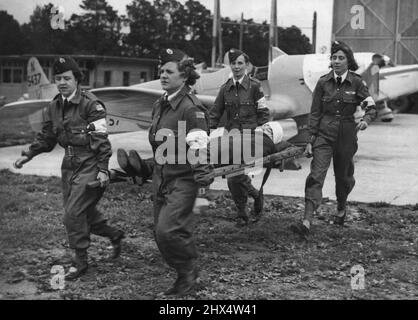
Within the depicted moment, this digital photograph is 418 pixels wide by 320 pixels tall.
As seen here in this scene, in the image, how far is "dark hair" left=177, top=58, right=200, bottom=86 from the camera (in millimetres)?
3734

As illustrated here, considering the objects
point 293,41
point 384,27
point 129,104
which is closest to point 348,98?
point 129,104

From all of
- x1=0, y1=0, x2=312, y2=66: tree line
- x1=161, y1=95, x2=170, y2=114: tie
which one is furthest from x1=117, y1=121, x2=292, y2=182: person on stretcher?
x1=0, y1=0, x2=312, y2=66: tree line

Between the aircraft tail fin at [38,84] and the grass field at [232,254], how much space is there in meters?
6.94

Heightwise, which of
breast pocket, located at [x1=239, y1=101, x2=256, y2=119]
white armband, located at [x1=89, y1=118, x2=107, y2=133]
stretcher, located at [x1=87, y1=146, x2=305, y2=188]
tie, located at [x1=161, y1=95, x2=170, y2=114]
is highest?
tie, located at [x1=161, y1=95, x2=170, y2=114]

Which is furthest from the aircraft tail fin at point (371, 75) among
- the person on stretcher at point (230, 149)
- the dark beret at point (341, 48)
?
the person on stretcher at point (230, 149)

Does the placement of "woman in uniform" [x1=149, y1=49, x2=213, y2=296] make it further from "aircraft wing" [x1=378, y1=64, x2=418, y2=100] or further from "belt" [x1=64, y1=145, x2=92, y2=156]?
"aircraft wing" [x1=378, y1=64, x2=418, y2=100]

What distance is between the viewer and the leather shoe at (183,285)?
11.8ft

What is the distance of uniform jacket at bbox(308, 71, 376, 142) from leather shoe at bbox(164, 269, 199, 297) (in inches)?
87.2

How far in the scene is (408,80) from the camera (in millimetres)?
16312

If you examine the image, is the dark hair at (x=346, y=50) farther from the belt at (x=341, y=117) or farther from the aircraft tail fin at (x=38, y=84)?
the aircraft tail fin at (x=38, y=84)

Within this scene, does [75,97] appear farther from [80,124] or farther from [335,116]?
[335,116]

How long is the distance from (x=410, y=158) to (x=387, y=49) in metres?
12.3

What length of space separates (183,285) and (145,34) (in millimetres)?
12156
